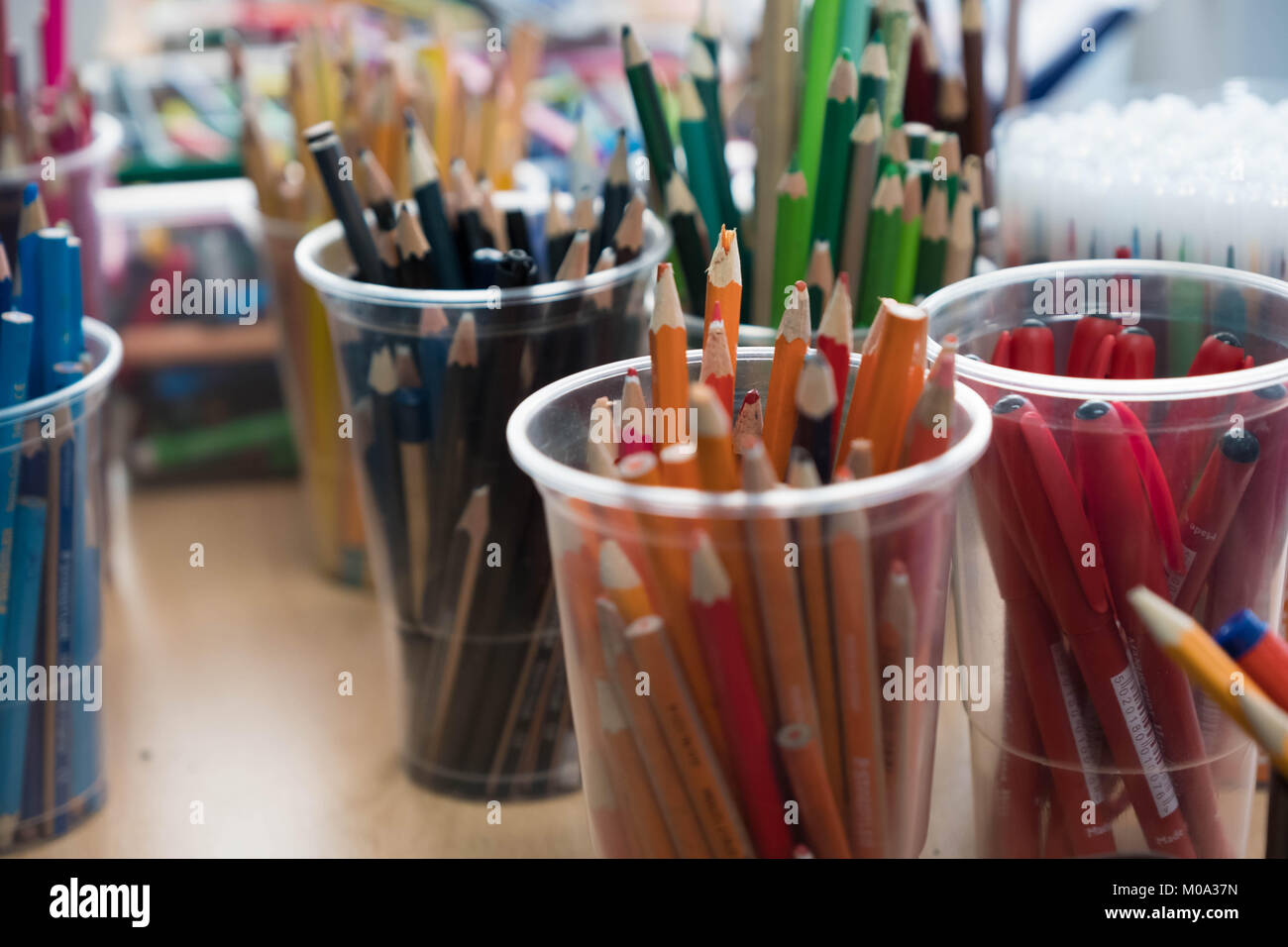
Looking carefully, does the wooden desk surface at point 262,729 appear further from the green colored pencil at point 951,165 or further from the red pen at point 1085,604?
the green colored pencil at point 951,165

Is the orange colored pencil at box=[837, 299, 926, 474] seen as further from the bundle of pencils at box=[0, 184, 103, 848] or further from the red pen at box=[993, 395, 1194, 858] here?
the bundle of pencils at box=[0, 184, 103, 848]

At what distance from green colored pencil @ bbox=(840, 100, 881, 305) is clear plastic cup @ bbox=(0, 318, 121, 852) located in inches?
10.5

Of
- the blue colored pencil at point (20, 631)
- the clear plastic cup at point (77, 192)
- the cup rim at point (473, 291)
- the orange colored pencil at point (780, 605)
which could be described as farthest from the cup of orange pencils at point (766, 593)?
the clear plastic cup at point (77, 192)

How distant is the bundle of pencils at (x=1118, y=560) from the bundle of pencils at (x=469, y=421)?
0.50ft

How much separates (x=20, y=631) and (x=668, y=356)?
0.26 metres

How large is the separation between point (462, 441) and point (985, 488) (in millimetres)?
182

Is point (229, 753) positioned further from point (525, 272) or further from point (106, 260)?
point (106, 260)

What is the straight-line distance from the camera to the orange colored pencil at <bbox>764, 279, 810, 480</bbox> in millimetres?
349

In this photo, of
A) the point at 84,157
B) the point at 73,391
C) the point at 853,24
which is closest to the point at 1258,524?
the point at 853,24

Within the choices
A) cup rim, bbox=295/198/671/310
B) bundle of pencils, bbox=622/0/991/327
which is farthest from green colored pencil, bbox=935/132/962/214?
cup rim, bbox=295/198/671/310

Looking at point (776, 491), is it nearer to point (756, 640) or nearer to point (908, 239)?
point (756, 640)

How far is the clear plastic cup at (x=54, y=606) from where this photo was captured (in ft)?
1.47

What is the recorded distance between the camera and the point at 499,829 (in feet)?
1.59
